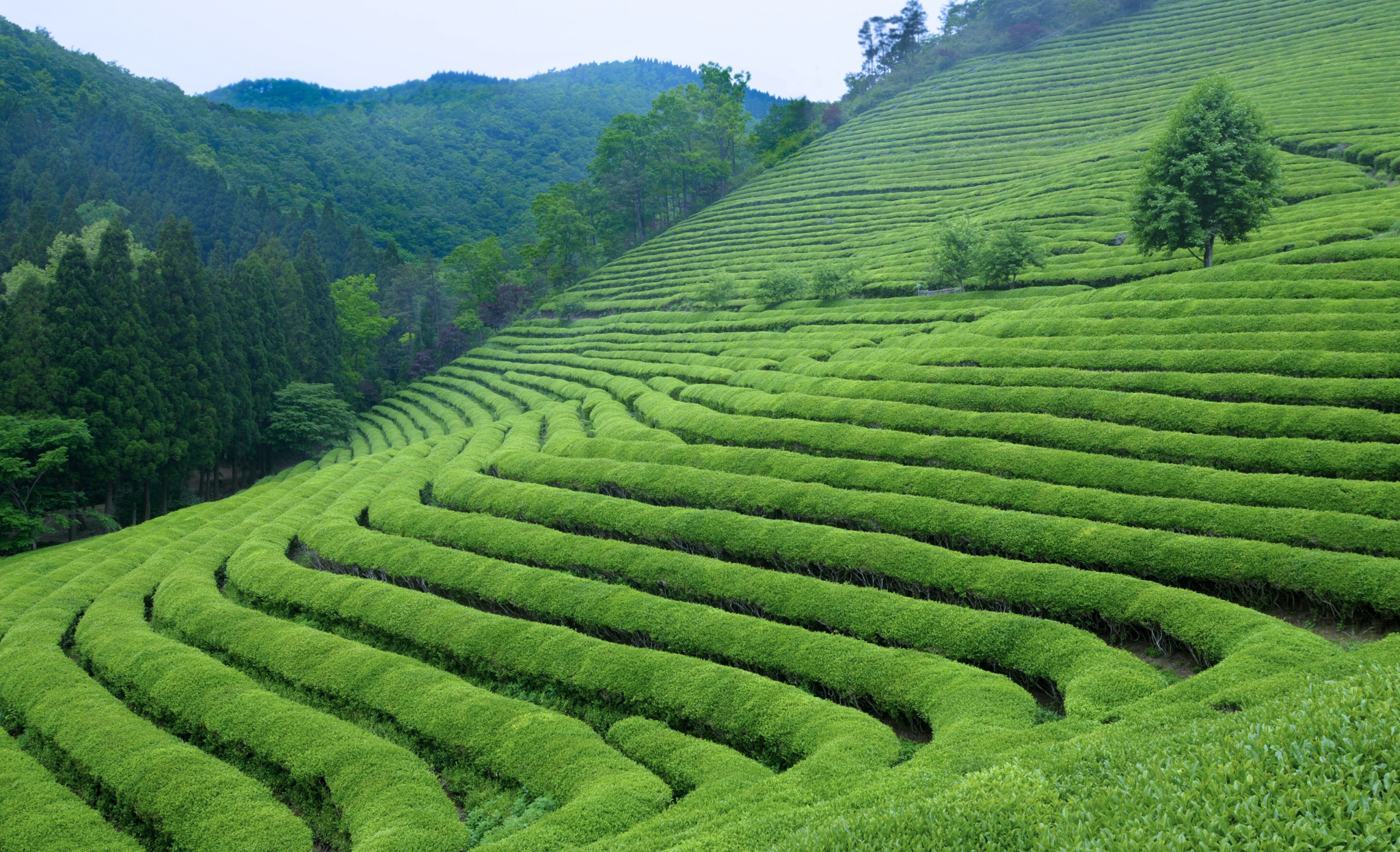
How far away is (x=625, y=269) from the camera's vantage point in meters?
88.2

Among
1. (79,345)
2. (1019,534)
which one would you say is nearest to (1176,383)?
(1019,534)

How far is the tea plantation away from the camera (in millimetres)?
10430

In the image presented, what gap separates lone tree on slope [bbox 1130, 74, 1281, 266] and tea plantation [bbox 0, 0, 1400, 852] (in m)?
2.72

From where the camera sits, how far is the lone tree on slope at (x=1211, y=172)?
1464 inches

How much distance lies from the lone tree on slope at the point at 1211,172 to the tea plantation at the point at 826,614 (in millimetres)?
2717

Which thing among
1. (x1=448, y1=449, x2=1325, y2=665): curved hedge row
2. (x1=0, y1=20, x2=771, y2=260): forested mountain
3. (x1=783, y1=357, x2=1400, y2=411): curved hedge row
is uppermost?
(x1=0, y1=20, x2=771, y2=260): forested mountain

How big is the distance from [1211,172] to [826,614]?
33.6m

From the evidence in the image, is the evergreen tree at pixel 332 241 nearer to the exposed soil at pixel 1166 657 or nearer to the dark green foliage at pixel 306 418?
the dark green foliage at pixel 306 418

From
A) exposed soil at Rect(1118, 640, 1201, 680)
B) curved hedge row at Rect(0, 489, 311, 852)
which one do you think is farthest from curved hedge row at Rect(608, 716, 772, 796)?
exposed soil at Rect(1118, 640, 1201, 680)

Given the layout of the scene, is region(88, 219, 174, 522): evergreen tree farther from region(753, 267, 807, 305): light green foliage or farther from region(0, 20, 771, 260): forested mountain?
region(753, 267, 807, 305): light green foliage

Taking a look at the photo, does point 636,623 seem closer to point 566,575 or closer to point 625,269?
point 566,575

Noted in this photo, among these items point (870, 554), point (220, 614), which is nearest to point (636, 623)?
point (870, 554)

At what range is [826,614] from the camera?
18.6 meters

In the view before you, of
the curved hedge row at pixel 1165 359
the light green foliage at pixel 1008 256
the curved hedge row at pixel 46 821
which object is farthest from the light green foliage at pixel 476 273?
the curved hedge row at pixel 46 821
